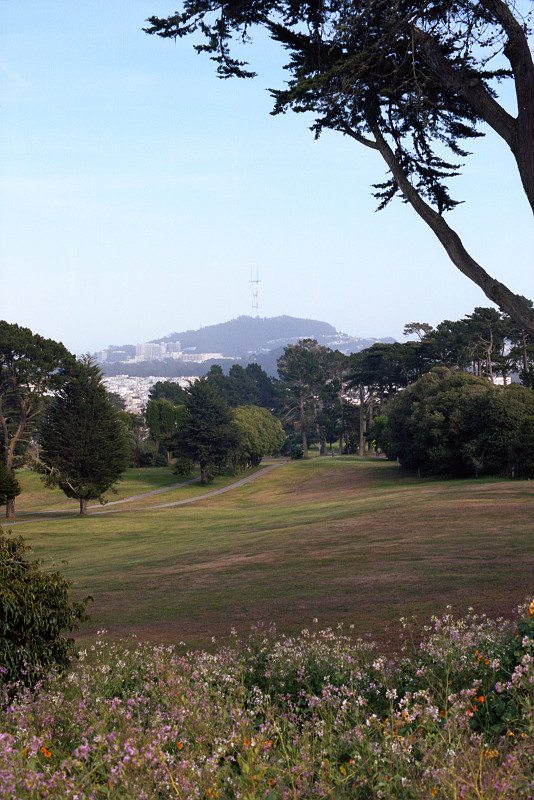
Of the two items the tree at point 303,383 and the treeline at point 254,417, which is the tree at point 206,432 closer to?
the treeline at point 254,417

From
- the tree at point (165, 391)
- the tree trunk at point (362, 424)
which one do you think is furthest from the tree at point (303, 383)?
the tree at point (165, 391)

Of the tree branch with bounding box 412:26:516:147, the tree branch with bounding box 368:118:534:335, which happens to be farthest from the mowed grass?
the tree branch with bounding box 412:26:516:147

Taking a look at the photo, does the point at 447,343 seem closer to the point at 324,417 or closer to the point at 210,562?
the point at 324,417

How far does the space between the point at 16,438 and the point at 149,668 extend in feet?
158

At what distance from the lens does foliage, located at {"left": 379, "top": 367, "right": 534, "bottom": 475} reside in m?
41.6

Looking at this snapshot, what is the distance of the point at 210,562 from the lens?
60.1 feet

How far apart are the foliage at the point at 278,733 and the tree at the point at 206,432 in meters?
58.4

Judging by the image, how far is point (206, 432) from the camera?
64.9 m

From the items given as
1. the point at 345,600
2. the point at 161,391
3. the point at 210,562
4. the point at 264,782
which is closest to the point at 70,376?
the point at 210,562

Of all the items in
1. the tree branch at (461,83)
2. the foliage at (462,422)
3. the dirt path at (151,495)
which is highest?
the tree branch at (461,83)

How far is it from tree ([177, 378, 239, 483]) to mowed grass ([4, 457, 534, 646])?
2979 cm

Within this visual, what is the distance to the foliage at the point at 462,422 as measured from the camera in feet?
136

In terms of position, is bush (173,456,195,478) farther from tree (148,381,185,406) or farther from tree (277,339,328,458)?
tree (148,381,185,406)

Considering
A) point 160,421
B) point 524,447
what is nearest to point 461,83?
point 524,447
